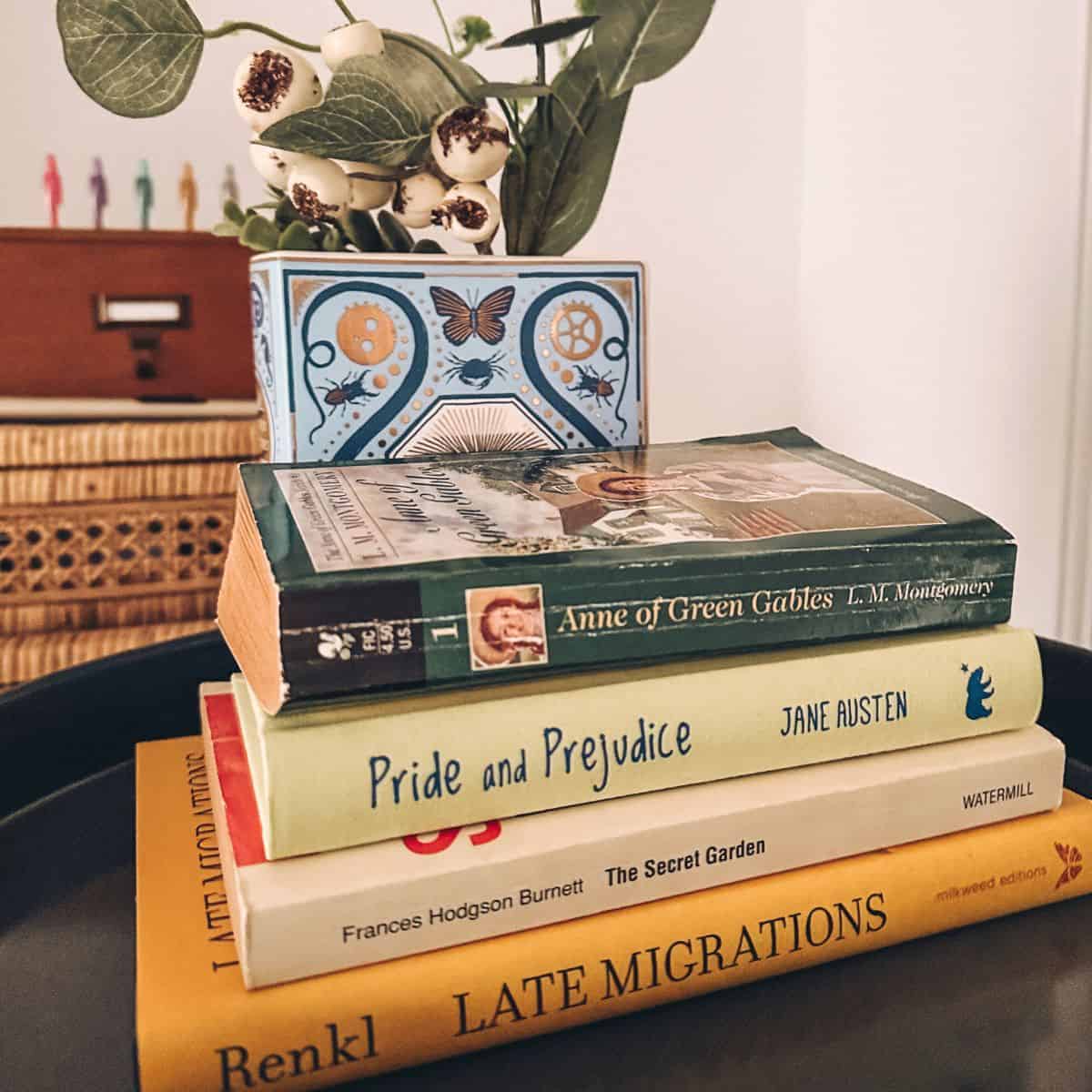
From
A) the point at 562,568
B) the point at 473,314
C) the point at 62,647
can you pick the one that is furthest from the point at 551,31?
the point at 62,647

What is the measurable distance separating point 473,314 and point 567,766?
0.87 ft

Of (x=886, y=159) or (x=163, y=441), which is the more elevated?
(x=886, y=159)

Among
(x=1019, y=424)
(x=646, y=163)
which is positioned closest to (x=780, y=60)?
(x=646, y=163)

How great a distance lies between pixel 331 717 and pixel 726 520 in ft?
0.57

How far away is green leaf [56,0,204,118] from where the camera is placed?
1.78ft

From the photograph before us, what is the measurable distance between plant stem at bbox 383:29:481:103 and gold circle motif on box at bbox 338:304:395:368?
129 mm

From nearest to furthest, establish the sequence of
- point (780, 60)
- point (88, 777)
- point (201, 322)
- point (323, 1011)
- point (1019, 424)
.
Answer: point (323, 1011)
point (88, 777)
point (1019, 424)
point (201, 322)
point (780, 60)

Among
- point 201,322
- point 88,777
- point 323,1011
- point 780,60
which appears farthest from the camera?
point 780,60

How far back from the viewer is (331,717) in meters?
0.36

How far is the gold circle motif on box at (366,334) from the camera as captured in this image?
0.53 meters

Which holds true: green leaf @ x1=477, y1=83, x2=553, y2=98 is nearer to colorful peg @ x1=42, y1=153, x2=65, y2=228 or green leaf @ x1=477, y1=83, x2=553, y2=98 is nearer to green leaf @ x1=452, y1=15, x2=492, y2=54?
green leaf @ x1=452, y1=15, x2=492, y2=54

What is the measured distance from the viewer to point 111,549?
0.91 m

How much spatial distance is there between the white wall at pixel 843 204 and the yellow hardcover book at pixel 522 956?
1.48 ft

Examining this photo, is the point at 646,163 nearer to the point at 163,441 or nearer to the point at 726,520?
the point at 163,441
